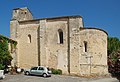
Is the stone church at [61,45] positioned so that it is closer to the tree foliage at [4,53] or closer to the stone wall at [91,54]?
the stone wall at [91,54]

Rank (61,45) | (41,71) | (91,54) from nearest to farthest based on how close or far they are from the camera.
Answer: (41,71) < (91,54) < (61,45)

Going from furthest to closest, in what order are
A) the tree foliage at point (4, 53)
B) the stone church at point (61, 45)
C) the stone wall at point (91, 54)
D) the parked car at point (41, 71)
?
the stone church at point (61, 45) < the stone wall at point (91, 54) < the tree foliage at point (4, 53) < the parked car at point (41, 71)

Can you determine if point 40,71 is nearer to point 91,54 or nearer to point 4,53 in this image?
point 4,53

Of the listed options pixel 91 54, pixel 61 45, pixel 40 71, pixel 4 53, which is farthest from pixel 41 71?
pixel 91 54

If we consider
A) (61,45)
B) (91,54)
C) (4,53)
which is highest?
(61,45)

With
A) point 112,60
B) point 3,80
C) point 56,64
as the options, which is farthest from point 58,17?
point 112,60

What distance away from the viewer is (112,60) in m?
4.76

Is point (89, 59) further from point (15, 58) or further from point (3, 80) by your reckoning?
point (3, 80)

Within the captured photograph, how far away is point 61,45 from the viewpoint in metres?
36.0

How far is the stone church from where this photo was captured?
34.8 m

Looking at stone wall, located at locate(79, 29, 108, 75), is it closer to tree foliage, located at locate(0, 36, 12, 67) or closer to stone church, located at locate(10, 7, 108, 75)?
stone church, located at locate(10, 7, 108, 75)

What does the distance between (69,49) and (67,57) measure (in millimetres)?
1278

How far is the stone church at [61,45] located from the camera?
34844 mm

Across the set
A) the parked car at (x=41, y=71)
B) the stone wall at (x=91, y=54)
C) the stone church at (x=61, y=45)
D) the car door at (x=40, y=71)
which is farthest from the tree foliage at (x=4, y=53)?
the stone wall at (x=91, y=54)
